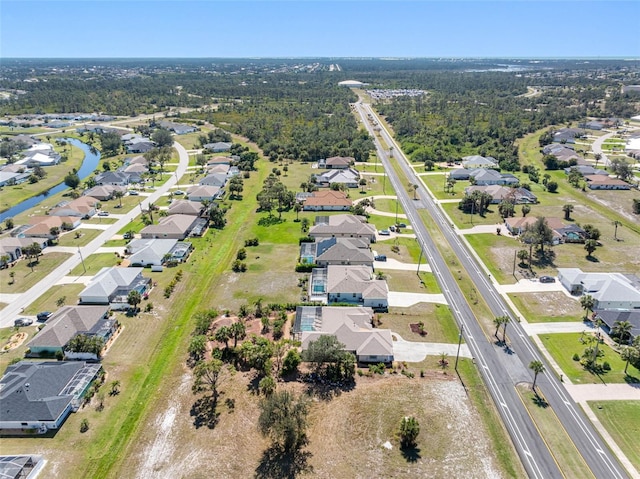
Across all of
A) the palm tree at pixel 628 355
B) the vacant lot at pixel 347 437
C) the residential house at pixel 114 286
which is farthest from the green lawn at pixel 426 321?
the residential house at pixel 114 286

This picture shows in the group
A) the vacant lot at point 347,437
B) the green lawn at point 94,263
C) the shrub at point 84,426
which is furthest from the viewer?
the green lawn at point 94,263

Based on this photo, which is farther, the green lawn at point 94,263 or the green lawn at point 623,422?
the green lawn at point 94,263

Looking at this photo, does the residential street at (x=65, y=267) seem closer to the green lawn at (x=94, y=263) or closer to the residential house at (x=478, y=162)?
the green lawn at (x=94, y=263)

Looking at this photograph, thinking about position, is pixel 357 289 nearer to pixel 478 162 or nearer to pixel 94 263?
pixel 94 263

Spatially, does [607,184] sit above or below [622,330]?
above

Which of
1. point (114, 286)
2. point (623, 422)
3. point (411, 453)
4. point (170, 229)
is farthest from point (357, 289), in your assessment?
point (170, 229)

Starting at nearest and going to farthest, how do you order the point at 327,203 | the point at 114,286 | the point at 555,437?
the point at 555,437, the point at 114,286, the point at 327,203
